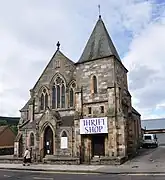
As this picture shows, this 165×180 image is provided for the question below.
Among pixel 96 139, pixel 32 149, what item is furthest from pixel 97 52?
pixel 32 149

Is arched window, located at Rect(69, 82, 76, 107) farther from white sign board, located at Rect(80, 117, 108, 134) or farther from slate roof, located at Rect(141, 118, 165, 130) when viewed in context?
slate roof, located at Rect(141, 118, 165, 130)

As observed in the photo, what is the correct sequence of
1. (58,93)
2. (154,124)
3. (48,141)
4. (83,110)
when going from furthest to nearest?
(154,124) < (58,93) < (48,141) < (83,110)

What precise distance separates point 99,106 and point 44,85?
8.88m

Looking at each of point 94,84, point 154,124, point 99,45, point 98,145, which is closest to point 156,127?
point 154,124

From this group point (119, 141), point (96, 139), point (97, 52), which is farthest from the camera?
point (97, 52)

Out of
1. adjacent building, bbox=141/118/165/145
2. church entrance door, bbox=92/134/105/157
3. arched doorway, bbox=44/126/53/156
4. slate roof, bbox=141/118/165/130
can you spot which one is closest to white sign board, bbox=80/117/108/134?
church entrance door, bbox=92/134/105/157

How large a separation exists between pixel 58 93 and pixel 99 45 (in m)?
7.42

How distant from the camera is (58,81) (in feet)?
106

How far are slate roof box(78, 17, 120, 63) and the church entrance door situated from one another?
8.39 meters

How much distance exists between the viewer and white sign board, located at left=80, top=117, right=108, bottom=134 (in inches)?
1031

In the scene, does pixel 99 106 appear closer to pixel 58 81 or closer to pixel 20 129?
pixel 58 81

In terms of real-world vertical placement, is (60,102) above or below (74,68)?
below

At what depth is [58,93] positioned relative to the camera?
32.2m

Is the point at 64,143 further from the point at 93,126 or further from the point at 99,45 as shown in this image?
the point at 99,45
